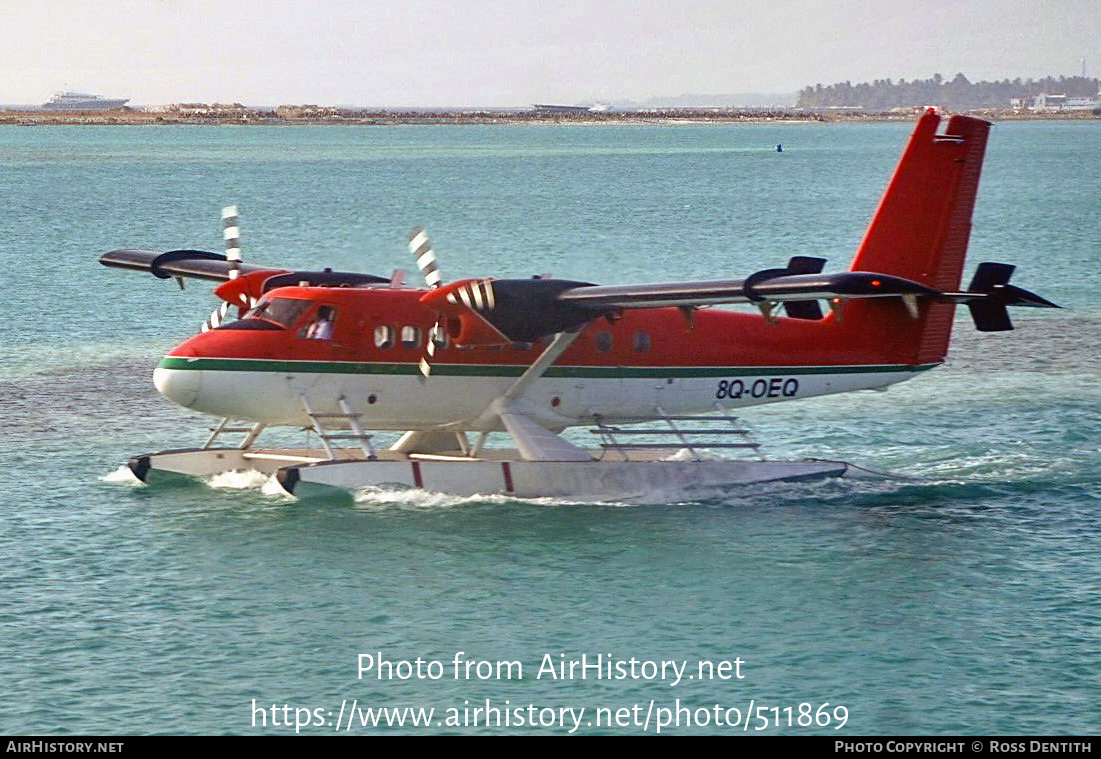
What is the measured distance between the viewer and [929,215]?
89.9ft

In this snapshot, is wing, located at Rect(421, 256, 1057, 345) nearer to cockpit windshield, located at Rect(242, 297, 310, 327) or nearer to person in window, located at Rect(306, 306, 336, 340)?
person in window, located at Rect(306, 306, 336, 340)

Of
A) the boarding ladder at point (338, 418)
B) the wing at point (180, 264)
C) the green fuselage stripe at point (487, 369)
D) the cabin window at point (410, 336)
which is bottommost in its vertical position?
the boarding ladder at point (338, 418)

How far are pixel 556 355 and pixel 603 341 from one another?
1.31m

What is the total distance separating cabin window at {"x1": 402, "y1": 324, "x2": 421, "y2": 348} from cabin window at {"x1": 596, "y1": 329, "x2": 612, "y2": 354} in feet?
10.4

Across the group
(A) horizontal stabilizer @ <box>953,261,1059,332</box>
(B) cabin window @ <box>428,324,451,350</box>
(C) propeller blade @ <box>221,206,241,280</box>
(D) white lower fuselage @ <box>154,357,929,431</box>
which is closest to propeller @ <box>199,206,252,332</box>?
(C) propeller blade @ <box>221,206,241,280</box>

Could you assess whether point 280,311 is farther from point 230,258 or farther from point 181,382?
point 230,258

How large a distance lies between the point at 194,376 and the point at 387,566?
4.88 metres

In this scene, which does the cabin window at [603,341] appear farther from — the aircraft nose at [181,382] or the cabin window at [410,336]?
the aircraft nose at [181,382]

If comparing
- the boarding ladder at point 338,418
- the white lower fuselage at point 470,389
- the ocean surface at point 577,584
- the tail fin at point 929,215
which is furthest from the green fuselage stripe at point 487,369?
the ocean surface at point 577,584

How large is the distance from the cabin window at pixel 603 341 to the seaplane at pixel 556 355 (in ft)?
0.10

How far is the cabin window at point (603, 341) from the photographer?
26.4m

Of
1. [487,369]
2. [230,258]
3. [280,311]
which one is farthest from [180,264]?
[487,369]

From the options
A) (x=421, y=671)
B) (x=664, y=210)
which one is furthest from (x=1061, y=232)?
(x=421, y=671)

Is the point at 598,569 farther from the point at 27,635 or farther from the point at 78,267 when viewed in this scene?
the point at 78,267
